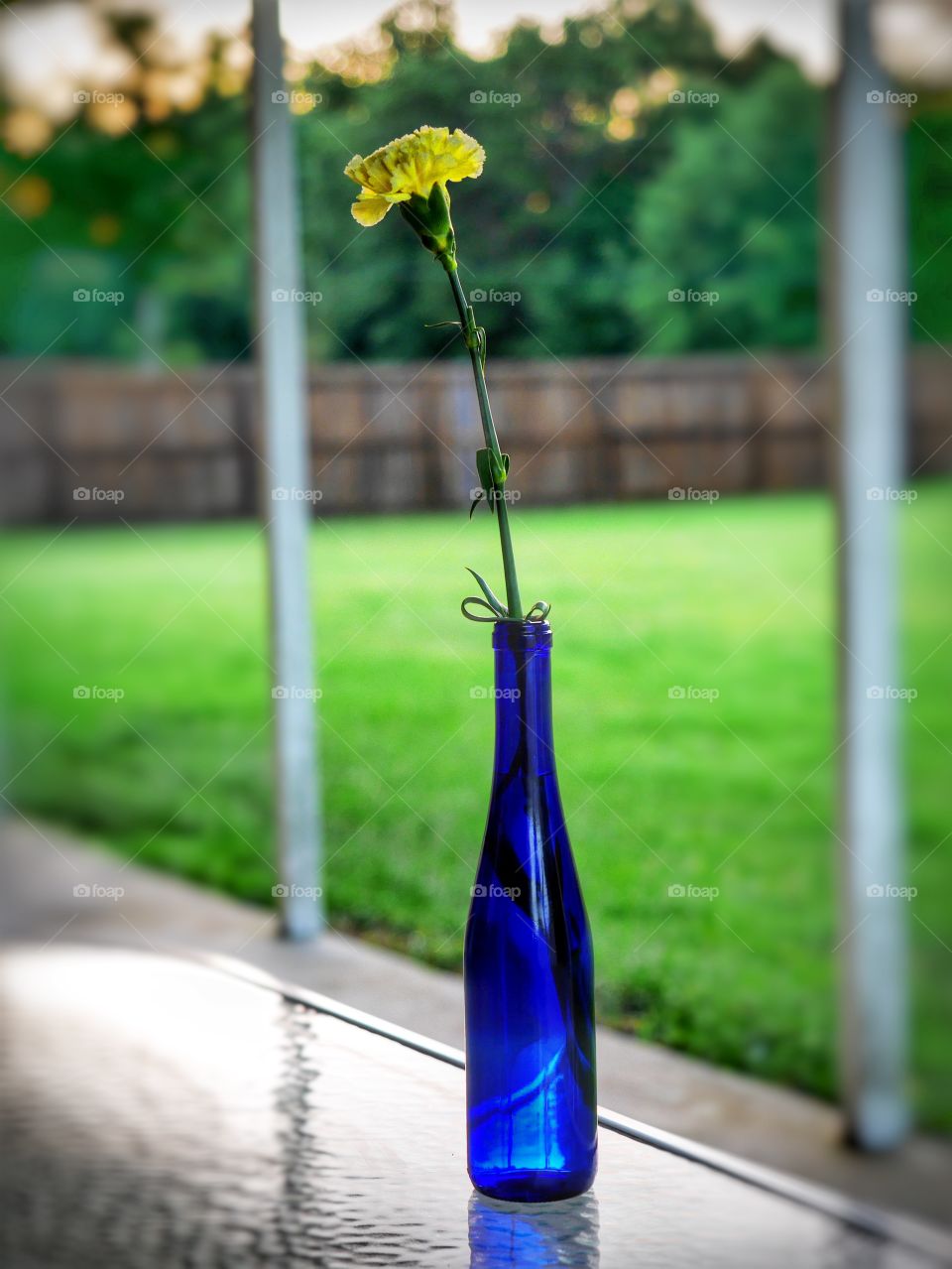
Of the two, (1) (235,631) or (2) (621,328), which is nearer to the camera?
(2) (621,328)

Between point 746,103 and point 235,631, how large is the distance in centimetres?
198

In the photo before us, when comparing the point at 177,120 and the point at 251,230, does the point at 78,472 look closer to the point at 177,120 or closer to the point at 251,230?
the point at 177,120

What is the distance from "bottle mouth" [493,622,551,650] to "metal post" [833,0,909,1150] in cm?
87

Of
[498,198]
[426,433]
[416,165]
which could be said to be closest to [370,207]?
[416,165]

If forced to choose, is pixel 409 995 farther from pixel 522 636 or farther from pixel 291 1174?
pixel 522 636

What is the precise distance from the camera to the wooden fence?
8.66ft

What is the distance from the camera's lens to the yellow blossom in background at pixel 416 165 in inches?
22.6

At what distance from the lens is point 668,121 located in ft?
11.0

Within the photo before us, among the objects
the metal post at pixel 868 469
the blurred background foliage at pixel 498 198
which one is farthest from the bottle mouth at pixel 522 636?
the blurred background foliage at pixel 498 198

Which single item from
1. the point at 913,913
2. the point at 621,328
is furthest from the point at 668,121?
the point at 913,913

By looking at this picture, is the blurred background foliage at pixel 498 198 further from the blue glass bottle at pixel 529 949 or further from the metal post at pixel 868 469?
the blue glass bottle at pixel 529 949

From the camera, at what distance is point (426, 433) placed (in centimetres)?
274

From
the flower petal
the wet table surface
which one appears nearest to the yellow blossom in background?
the flower petal

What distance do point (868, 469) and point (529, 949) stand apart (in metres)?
0.94
